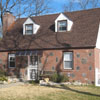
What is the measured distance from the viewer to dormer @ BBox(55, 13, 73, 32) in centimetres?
1888

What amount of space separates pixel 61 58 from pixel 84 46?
244cm

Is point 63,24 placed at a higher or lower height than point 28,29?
higher

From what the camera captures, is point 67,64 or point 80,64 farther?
point 67,64

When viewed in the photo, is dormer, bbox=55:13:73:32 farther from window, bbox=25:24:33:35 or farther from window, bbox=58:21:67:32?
window, bbox=25:24:33:35

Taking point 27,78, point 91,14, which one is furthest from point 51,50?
point 91,14

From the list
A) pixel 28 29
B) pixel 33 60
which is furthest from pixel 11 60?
pixel 28 29

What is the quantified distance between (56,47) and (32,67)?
3340 millimetres

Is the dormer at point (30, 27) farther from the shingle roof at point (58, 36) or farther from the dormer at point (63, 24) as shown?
the dormer at point (63, 24)

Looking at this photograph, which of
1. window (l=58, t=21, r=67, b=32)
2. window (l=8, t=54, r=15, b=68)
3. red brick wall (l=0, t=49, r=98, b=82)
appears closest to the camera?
red brick wall (l=0, t=49, r=98, b=82)

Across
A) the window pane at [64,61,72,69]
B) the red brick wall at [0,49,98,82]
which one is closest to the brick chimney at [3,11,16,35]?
the red brick wall at [0,49,98,82]

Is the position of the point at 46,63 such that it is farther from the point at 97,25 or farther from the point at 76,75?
the point at 97,25

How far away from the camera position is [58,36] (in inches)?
736

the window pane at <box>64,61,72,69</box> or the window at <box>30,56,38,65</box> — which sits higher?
the window at <box>30,56,38,65</box>

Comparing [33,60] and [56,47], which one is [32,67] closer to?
[33,60]
